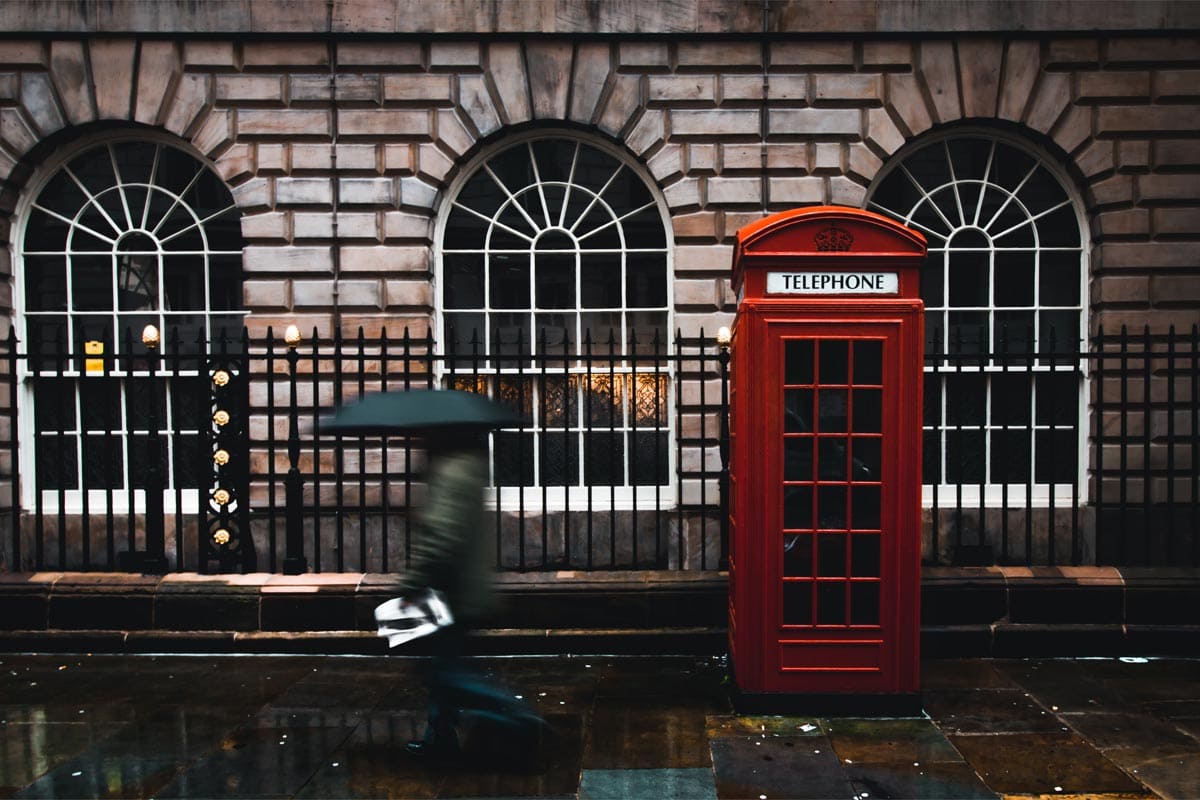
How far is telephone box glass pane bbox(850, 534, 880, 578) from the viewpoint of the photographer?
5000 millimetres

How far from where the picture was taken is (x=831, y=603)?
503cm

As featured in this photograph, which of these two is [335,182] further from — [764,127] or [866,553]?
[866,553]

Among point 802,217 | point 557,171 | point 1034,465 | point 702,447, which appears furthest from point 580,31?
point 1034,465

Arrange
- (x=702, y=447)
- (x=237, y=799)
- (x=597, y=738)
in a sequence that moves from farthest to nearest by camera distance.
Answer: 1. (x=702, y=447)
2. (x=597, y=738)
3. (x=237, y=799)

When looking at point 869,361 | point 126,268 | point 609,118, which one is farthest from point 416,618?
point 126,268

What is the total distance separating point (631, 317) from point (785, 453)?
425 centimetres

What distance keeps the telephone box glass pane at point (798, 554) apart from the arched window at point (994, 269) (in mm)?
4472

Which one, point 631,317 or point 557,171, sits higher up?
point 557,171

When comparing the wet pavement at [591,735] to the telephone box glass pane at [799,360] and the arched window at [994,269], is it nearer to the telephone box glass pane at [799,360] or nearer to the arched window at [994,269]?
the telephone box glass pane at [799,360]

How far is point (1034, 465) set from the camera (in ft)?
30.0

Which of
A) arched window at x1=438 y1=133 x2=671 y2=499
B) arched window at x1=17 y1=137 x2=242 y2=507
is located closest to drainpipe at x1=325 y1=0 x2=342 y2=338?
arched window at x1=438 y1=133 x2=671 y2=499

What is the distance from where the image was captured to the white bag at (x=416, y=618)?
4195 millimetres

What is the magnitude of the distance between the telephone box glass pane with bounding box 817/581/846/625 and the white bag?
6.94 feet

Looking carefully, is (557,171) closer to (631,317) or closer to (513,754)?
(631,317)
